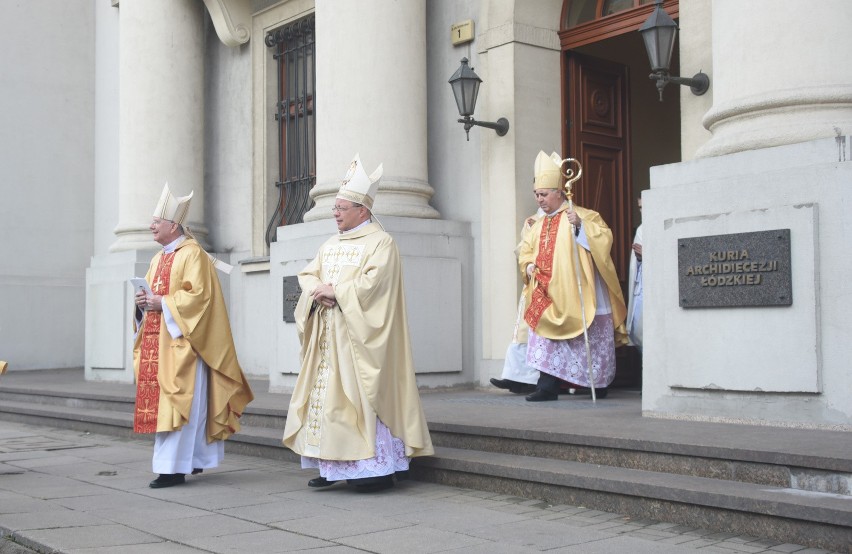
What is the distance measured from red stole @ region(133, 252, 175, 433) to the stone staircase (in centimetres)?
134

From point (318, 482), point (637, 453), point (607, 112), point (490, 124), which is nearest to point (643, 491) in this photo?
point (637, 453)

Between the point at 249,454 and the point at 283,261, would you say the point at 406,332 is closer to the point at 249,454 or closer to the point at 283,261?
the point at 249,454

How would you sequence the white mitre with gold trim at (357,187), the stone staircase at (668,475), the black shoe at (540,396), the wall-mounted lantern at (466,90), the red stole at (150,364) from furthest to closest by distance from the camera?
1. the wall-mounted lantern at (466,90)
2. the black shoe at (540,396)
3. the red stole at (150,364)
4. the white mitre with gold trim at (357,187)
5. the stone staircase at (668,475)

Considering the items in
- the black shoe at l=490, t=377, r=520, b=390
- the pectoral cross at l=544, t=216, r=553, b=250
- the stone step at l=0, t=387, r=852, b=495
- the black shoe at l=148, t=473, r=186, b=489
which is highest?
the pectoral cross at l=544, t=216, r=553, b=250

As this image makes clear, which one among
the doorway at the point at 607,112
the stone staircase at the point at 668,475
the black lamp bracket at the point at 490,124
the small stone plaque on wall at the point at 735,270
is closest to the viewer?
the stone staircase at the point at 668,475

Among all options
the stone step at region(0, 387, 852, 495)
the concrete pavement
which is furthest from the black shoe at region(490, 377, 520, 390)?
the concrete pavement

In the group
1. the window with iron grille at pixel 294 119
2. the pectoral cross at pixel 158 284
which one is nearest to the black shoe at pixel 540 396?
the pectoral cross at pixel 158 284

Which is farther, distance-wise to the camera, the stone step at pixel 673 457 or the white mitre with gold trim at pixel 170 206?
the white mitre with gold trim at pixel 170 206

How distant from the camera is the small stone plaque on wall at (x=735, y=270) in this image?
673 cm

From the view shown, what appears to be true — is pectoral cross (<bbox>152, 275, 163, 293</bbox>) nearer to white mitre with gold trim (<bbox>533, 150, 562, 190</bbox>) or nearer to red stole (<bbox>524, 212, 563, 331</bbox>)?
red stole (<bbox>524, 212, 563, 331</bbox>)

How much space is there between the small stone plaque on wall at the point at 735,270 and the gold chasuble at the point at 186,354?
3267mm

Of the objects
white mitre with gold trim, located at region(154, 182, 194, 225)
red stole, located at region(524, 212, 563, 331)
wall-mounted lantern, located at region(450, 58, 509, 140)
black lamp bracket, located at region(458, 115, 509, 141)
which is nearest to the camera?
white mitre with gold trim, located at region(154, 182, 194, 225)

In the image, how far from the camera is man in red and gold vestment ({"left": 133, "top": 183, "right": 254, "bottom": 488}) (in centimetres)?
737

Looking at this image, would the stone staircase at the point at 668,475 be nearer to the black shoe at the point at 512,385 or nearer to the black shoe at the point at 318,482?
the black shoe at the point at 318,482
